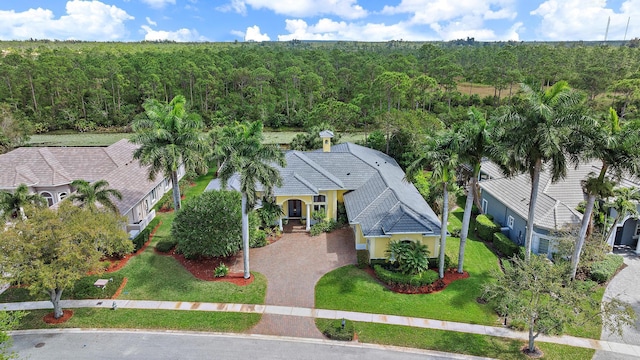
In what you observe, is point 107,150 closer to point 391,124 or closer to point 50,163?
point 50,163

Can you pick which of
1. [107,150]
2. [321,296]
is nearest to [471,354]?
[321,296]

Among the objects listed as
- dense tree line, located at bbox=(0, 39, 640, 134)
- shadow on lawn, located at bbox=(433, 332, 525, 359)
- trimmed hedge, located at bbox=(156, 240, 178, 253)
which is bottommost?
shadow on lawn, located at bbox=(433, 332, 525, 359)

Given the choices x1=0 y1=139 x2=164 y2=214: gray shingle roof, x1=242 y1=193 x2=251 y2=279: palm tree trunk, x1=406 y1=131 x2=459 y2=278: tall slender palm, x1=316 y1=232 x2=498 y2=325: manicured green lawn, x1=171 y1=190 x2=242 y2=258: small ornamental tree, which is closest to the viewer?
x1=316 y1=232 x2=498 y2=325: manicured green lawn

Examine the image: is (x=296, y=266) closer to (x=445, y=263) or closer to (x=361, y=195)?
(x=361, y=195)

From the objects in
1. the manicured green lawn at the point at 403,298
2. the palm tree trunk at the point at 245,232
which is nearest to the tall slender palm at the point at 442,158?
the manicured green lawn at the point at 403,298

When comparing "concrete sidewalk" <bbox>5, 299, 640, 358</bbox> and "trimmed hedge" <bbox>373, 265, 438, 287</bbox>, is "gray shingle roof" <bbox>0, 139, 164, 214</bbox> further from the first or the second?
"trimmed hedge" <bbox>373, 265, 438, 287</bbox>

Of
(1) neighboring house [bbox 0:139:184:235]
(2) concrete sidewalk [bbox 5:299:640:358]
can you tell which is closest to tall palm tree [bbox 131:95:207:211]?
(1) neighboring house [bbox 0:139:184:235]
